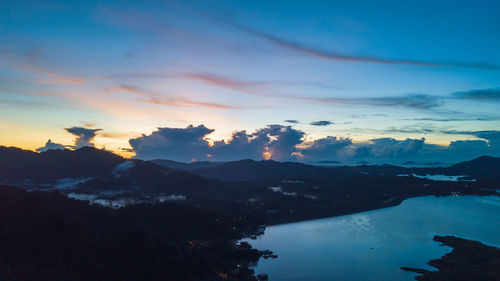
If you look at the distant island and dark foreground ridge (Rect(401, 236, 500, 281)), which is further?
dark foreground ridge (Rect(401, 236, 500, 281))

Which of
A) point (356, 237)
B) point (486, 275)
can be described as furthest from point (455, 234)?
point (486, 275)

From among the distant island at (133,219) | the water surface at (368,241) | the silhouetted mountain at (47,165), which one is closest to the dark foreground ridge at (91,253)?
the distant island at (133,219)

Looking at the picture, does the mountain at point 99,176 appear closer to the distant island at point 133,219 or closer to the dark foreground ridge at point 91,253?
the distant island at point 133,219

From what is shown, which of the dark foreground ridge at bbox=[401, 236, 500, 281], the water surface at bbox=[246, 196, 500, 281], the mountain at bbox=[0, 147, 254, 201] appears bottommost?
the water surface at bbox=[246, 196, 500, 281]

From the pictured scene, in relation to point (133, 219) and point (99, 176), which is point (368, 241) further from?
point (99, 176)

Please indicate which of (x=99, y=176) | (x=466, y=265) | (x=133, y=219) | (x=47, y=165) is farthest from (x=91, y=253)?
(x=47, y=165)

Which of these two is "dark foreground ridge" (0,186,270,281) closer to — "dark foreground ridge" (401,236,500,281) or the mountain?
"dark foreground ridge" (401,236,500,281)

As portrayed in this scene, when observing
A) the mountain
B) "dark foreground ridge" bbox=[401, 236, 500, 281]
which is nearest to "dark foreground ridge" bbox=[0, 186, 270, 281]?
"dark foreground ridge" bbox=[401, 236, 500, 281]
